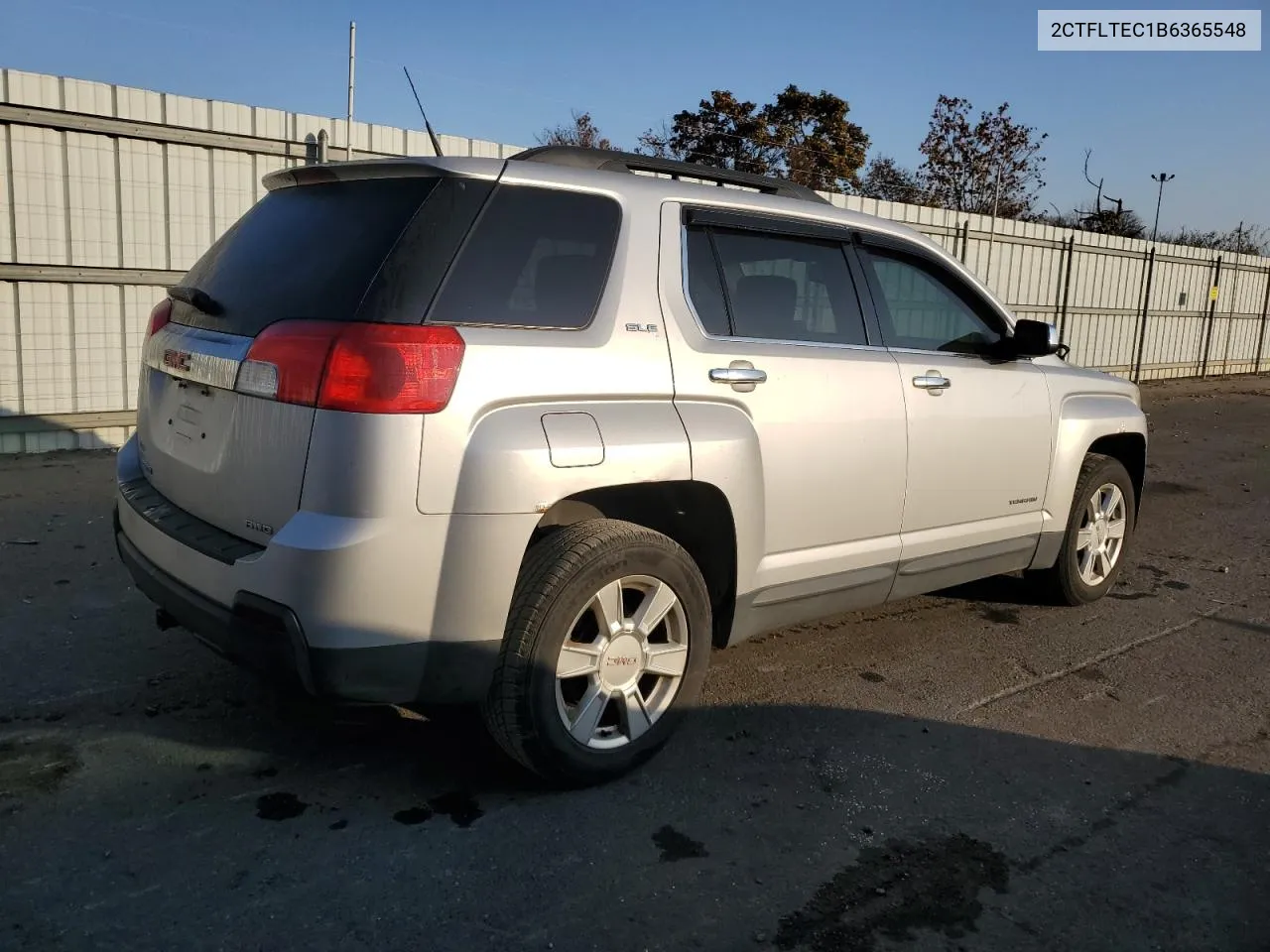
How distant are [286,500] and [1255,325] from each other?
26440 millimetres

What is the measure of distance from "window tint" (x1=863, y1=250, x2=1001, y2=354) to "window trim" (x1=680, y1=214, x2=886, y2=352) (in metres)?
0.09

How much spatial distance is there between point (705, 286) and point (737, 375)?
33 cm

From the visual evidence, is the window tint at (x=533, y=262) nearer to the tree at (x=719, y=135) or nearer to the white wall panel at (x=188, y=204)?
the white wall panel at (x=188, y=204)

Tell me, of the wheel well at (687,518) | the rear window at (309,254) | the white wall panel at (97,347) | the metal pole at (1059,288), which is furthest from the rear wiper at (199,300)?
the metal pole at (1059,288)

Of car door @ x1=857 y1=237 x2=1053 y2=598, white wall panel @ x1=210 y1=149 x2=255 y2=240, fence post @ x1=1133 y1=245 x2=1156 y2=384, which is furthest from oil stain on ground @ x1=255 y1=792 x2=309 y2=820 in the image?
fence post @ x1=1133 y1=245 x2=1156 y2=384

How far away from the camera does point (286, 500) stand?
2811mm

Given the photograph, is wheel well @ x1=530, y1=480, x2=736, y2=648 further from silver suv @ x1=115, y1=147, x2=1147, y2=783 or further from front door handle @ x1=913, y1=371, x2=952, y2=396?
front door handle @ x1=913, y1=371, x2=952, y2=396

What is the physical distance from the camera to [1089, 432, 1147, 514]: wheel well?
559 centimetres

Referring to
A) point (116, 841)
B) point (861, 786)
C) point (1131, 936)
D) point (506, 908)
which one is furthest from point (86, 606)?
point (1131, 936)

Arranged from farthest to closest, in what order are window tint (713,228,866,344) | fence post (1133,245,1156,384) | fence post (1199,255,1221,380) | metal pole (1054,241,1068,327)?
fence post (1199,255,1221,380)
fence post (1133,245,1156,384)
metal pole (1054,241,1068,327)
window tint (713,228,866,344)

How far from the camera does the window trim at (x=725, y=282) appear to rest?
3545 millimetres

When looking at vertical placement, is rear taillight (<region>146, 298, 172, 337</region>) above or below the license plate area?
above

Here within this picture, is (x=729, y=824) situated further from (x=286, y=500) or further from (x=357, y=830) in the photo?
(x=286, y=500)

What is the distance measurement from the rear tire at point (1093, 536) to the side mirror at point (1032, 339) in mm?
869
